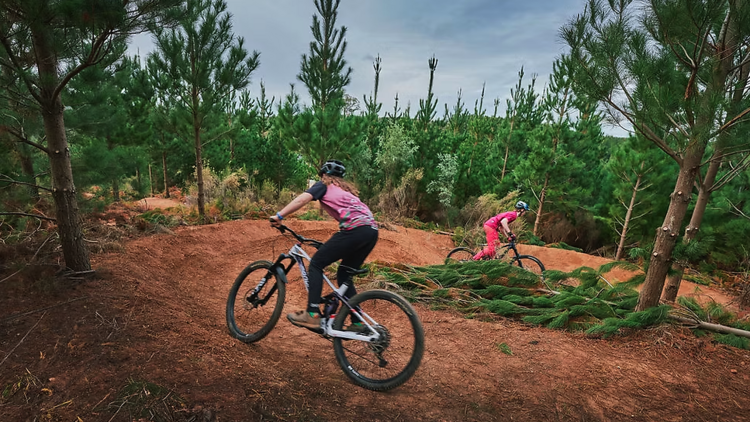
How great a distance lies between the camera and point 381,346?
2.81 m

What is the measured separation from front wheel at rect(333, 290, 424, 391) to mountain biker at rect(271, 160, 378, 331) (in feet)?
0.64

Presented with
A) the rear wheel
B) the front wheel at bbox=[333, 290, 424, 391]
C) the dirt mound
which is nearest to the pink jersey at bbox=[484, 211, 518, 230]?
the rear wheel

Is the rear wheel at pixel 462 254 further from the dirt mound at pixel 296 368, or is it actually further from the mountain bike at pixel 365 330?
the mountain bike at pixel 365 330

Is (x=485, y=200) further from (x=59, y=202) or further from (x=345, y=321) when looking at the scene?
(x=59, y=202)

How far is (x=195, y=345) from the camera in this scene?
298cm

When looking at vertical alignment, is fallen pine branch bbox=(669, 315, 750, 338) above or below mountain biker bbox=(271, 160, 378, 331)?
below

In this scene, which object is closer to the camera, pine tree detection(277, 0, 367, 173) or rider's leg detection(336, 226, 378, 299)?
rider's leg detection(336, 226, 378, 299)

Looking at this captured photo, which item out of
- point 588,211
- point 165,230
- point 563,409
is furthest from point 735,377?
point 588,211

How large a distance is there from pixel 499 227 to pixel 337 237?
19.6 feet

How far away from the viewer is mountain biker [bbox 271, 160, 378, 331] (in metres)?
2.96

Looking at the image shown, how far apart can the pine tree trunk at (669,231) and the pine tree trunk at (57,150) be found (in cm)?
657

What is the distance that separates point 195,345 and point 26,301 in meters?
1.73

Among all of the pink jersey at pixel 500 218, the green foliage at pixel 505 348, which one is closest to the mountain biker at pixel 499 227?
the pink jersey at pixel 500 218

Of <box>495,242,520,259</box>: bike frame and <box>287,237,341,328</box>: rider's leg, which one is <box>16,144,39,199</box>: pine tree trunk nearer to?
<box>287,237,341,328</box>: rider's leg
